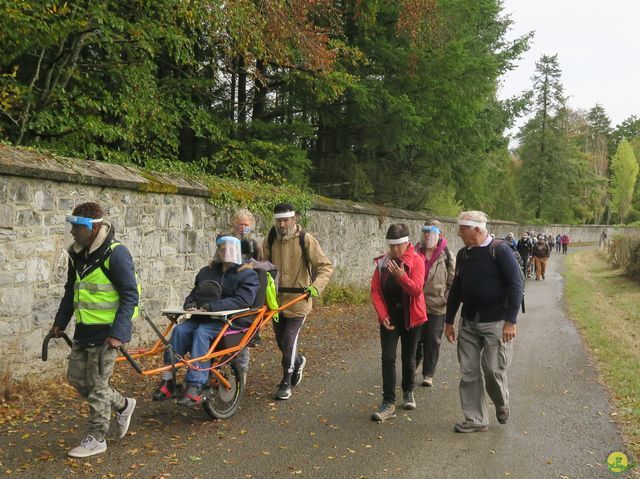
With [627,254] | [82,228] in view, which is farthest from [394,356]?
[627,254]

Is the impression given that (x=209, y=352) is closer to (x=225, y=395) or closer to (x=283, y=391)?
(x=225, y=395)

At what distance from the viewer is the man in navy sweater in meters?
5.47

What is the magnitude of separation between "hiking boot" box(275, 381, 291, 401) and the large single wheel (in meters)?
0.60

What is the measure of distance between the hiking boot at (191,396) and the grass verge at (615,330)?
3.64m

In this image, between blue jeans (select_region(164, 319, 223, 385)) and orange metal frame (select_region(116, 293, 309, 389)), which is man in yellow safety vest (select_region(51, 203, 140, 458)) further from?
blue jeans (select_region(164, 319, 223, 385))

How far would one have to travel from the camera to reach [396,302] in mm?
5949

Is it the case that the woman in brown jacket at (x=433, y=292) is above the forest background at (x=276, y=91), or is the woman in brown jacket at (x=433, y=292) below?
below

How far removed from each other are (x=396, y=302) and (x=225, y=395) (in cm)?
185

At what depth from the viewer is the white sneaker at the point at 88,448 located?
14.8ft

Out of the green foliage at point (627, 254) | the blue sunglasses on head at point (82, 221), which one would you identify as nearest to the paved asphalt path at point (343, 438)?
the blue sunglasses on head at point (82, 221)

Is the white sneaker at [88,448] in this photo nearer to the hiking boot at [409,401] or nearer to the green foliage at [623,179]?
the hiking boot at [409,401]

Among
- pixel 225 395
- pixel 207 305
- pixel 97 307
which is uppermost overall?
pixel 97 307

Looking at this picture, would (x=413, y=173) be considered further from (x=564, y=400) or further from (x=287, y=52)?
(x=564, y=400)

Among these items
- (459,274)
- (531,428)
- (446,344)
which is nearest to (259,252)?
(459,274)
